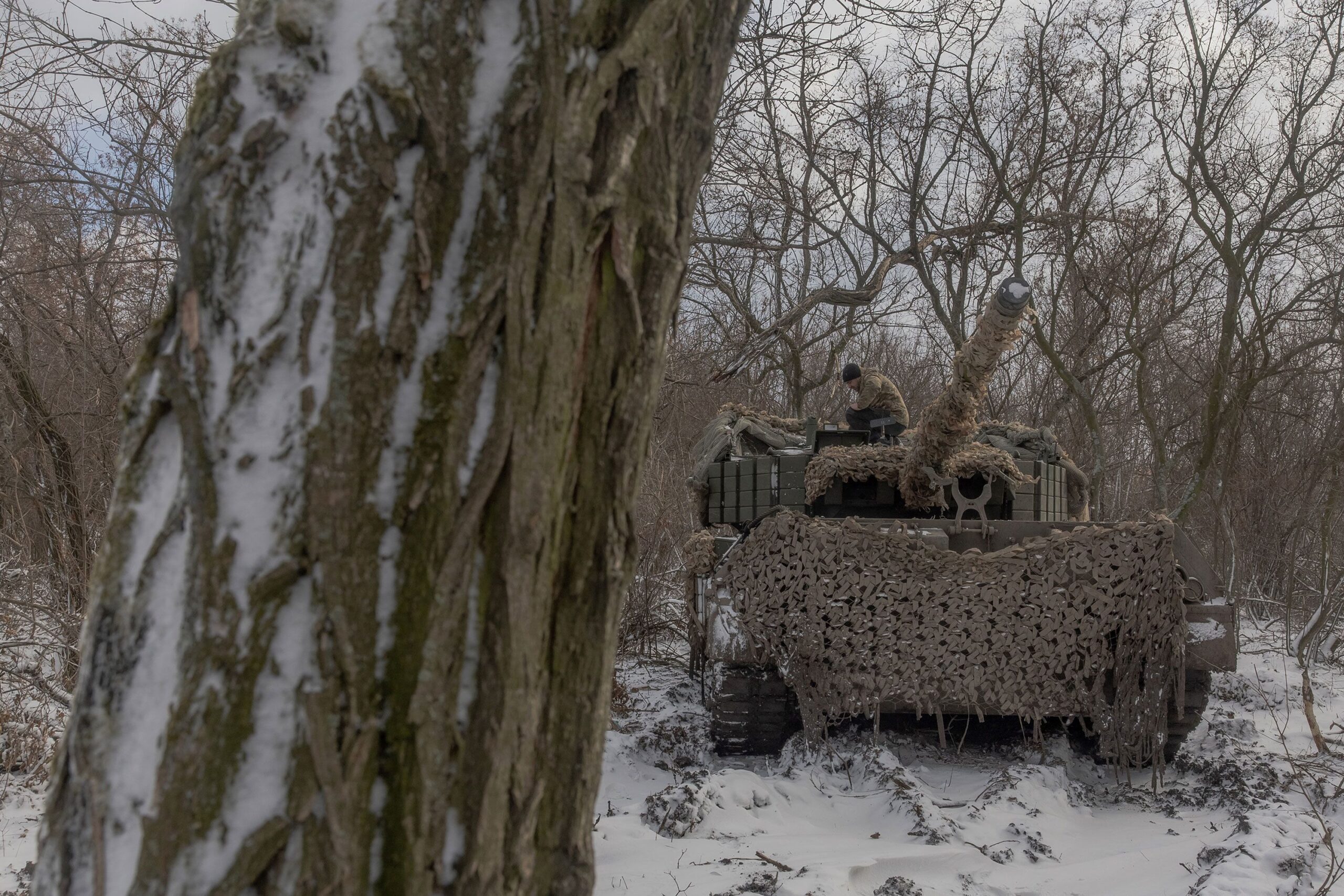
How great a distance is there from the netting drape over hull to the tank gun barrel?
2.29ft

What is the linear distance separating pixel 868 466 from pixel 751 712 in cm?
158

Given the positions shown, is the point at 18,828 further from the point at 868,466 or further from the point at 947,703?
the point at 868,466

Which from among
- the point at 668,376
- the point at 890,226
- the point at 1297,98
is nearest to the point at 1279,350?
the point at 1297,98

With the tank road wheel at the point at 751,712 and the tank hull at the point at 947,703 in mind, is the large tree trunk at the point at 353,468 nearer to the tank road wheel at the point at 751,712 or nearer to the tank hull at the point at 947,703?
the tank hull at the point at 947,703

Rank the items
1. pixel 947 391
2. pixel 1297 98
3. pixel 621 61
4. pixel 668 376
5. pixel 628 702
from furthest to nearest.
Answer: pixel 668 376 < pixel 1297 98 < pixel 628 702 < pixel 947 391 < pixel 621 61

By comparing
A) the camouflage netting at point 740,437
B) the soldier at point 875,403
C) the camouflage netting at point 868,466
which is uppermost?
the soldier at point 875,403

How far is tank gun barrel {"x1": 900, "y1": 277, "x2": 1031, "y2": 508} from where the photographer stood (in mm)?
4469

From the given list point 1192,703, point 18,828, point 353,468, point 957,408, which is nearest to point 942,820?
point 1192,703

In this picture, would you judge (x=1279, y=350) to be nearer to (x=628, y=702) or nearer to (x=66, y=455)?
(x=628, y=702)

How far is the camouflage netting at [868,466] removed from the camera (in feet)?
19.3

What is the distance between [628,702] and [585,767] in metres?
5.78

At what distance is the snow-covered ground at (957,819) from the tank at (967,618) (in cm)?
26

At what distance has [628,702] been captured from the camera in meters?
6.95

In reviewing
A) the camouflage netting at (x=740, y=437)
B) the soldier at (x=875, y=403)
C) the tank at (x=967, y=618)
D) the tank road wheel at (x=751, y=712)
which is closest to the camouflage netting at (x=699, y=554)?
the tank at (x=967, y=618)
